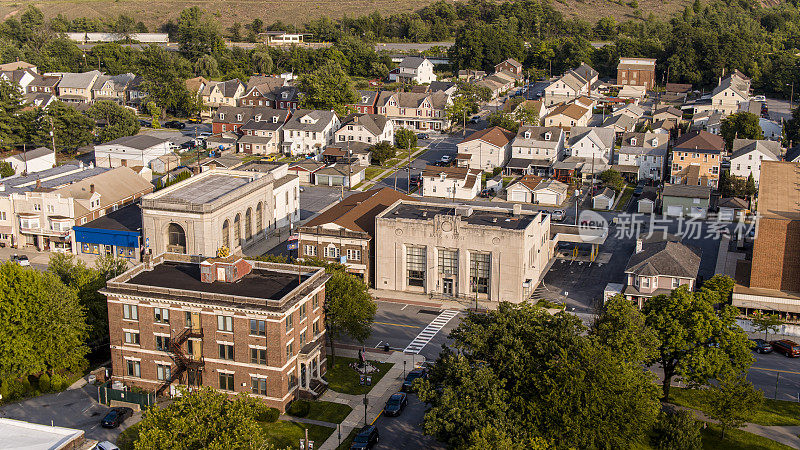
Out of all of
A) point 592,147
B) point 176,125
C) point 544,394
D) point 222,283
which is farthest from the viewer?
point 176,125

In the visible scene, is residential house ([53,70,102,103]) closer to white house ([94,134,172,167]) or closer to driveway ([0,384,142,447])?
white house ([94,134,172,167])

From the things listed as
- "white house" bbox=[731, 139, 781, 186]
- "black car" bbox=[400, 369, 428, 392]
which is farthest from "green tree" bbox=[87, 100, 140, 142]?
"white house" bbox=[731, 139, 781, 186]

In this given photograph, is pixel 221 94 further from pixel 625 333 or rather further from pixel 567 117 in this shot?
pixel 625 333

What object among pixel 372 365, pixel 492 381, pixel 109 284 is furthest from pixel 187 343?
pixel 492 381

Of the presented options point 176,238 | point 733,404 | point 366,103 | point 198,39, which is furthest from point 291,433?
point 198,39

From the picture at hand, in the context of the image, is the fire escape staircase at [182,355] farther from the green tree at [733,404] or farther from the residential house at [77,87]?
the residential house at [77,87]

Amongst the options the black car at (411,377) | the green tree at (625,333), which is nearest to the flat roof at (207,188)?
the black car at (411,377)

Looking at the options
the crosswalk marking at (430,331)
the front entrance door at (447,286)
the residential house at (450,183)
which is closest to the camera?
the crosswalk marking at (430,331)

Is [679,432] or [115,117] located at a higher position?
[115,117]
